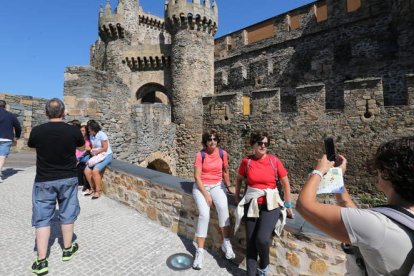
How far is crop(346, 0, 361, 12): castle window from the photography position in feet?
44.8

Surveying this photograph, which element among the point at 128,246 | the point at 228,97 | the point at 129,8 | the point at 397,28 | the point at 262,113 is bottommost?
the point at 128,246

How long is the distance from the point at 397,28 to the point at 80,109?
12.9 meters

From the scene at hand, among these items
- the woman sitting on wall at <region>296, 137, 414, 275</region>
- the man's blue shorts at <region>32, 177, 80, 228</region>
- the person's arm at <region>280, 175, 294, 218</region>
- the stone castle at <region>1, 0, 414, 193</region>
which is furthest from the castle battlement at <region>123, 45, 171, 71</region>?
the woman sitting on wall at <region>296, 137, 414, 275</region>

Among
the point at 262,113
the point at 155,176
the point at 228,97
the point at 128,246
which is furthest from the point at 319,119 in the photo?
the point at 128,246

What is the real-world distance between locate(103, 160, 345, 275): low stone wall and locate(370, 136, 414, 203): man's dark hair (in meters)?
1.12

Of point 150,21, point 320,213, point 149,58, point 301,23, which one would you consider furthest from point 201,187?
point 150,21

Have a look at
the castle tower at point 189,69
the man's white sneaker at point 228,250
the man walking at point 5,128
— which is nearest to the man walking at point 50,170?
the man's white sneaker at point 228,250

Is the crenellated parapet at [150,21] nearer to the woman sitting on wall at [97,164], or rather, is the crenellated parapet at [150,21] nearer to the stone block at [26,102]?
the stone block at [26,102]

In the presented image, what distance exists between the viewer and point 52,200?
2.66 m

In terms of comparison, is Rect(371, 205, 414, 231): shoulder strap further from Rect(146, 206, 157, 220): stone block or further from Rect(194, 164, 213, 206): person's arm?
Rect(146, 206, 157, 220): stone block

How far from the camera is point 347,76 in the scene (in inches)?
516

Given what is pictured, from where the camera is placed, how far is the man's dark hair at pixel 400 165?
1124 mm

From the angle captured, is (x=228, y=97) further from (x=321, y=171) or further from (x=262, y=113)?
(x=321, y=171)

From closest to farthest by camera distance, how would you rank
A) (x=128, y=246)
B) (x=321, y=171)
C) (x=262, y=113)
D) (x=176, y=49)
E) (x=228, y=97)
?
(x=321, y=171) → (x=128, y=246) → (x=262, y=113) → (x=228, y=97) → (x=176, y=49)
